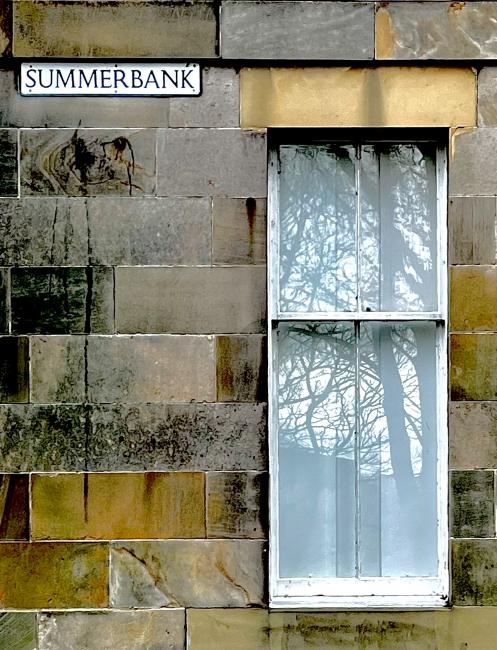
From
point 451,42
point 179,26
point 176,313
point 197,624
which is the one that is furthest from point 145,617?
point 451,42

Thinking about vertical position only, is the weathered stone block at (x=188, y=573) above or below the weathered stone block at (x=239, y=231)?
below

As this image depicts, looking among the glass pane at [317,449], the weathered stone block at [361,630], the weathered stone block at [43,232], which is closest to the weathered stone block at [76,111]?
the weathered stone block at [43,232]

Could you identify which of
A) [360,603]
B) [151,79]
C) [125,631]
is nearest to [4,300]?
[151,79]

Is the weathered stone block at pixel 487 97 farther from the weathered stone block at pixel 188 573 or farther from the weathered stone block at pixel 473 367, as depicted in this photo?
the weathered stone block at pixel 188 573

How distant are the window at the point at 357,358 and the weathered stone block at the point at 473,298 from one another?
0.13 meters

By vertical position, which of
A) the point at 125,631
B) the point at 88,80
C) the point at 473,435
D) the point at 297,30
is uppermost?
the point at 297,30

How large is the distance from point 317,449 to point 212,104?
207 centimetres

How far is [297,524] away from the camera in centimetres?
484

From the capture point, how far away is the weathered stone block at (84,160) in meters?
4.73

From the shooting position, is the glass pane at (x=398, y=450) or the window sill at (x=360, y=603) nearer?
the window sill at (x=360, y=603)

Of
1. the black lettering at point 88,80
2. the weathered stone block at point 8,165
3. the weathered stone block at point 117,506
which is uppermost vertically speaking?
the black lettering at point 88,80

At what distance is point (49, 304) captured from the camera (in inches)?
185

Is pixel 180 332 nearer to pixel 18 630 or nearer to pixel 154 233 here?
pixel 154 233

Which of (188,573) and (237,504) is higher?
(237,504)
